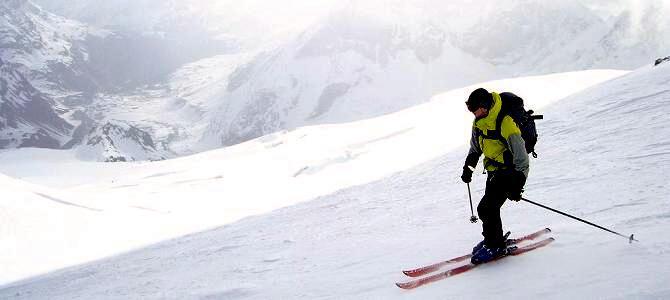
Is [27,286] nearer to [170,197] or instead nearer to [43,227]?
[43,227]

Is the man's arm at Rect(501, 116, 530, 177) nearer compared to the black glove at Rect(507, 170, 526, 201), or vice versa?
the man's arm at Rect(501, 116, 530, 177)

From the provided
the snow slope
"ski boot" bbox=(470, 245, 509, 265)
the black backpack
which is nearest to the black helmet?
the black backpack

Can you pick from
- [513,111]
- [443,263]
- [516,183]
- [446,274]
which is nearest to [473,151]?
[516,183]

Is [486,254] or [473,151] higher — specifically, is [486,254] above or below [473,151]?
below

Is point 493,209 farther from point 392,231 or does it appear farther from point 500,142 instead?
point 392,231

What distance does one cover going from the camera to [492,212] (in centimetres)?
766

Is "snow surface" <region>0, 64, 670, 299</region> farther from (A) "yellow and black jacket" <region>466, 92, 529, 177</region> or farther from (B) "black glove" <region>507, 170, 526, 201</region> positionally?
(A) "yellow and black jacket" <region>466, 92, 529, 177</region>

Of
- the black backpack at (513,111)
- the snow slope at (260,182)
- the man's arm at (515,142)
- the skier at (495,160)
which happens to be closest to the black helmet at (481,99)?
the skier at (495,160)

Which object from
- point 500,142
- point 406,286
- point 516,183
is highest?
point 500,142

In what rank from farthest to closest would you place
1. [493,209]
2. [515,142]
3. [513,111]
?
[493,209], [513,111], [515,142]

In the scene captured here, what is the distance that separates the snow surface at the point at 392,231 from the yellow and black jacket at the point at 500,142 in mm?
1290

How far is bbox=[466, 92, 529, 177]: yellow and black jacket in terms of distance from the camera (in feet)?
23.1

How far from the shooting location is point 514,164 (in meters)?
7.14

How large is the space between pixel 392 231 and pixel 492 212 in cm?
522
